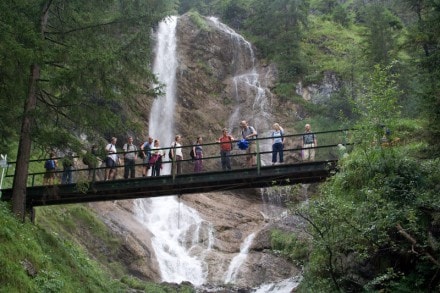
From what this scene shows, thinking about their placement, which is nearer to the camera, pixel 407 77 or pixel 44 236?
pixel 44 236

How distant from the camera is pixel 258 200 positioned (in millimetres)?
30438

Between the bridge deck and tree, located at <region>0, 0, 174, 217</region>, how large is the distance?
5.55 ft

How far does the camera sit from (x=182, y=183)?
14727mm

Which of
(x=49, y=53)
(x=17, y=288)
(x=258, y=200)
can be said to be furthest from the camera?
(x=258, y=200)

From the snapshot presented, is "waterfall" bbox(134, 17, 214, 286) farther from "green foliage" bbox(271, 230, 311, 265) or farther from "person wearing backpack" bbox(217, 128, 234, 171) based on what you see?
"green foliage" bbox(271, 230, 311, 265)

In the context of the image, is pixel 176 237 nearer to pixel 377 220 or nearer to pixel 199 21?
pixel 377 220

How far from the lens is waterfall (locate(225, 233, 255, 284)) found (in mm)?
22266

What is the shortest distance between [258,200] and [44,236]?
18.3 m

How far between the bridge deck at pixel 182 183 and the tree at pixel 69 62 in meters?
1.69

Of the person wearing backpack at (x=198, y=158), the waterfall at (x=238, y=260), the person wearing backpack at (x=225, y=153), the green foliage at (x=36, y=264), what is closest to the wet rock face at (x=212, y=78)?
the waterfall at (x=238, y=260)

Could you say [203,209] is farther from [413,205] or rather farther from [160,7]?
[413,205]

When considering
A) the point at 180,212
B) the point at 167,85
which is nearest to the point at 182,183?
the point at 180,212

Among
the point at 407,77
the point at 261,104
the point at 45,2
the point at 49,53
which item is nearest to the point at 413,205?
the point at 49,53

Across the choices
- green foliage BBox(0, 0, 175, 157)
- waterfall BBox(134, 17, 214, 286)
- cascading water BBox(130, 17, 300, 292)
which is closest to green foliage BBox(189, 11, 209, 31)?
cascading water BBox(130, 17, 300, 292)
